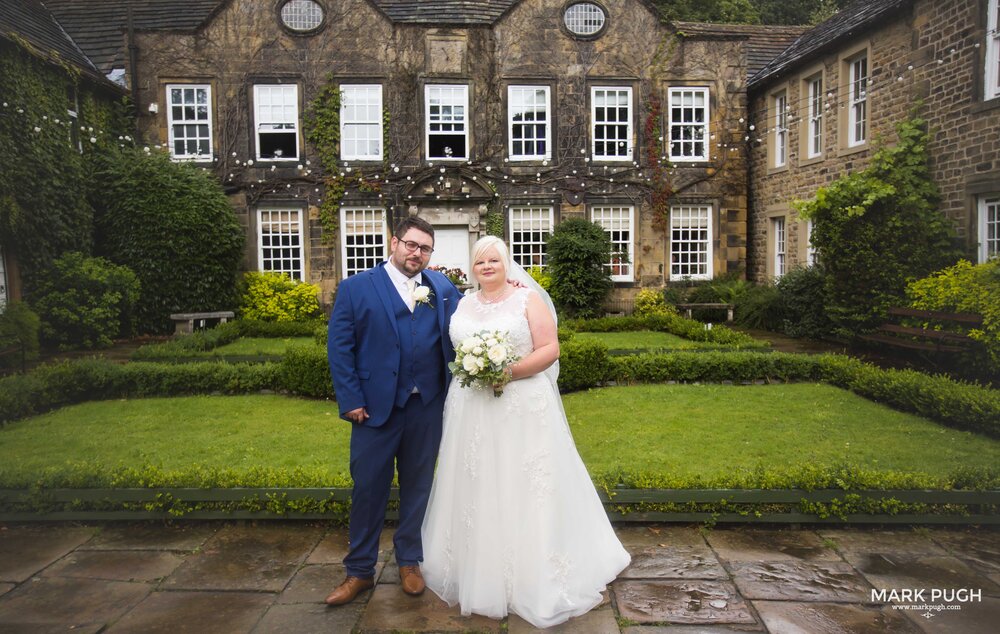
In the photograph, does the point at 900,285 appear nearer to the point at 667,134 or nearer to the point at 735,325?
the point at 735,325

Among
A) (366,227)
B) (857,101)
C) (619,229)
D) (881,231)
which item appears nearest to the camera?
(881,231)

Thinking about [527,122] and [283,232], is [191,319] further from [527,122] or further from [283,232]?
[527,122]

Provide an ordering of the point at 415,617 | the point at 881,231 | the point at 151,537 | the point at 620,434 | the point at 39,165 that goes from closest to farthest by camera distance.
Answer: the point at 415,617, the point at 151,537, the point at 620,434, the point at 881,231, the point at 39,165

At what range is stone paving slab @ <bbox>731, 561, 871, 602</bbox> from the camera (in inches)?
163

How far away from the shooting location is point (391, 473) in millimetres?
4273

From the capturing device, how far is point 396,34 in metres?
18.8

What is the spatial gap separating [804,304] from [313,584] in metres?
13.6

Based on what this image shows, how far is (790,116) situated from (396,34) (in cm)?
1057

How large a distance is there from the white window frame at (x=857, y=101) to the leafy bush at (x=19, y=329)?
1680cm

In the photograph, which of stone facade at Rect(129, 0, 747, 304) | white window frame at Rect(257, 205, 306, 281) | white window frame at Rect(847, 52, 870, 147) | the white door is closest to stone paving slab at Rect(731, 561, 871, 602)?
white window frame at Rect(847, 52, 870, 147)

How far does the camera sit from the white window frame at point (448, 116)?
62.6 ft

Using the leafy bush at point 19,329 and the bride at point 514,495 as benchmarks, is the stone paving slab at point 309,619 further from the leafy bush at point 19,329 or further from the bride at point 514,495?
the leafy bush at point 19,329

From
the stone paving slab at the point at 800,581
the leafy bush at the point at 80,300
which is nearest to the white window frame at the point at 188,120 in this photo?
the leafy bush at the point at 80,300

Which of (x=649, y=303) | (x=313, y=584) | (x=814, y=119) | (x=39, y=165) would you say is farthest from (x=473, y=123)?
(x=313, y=584)
